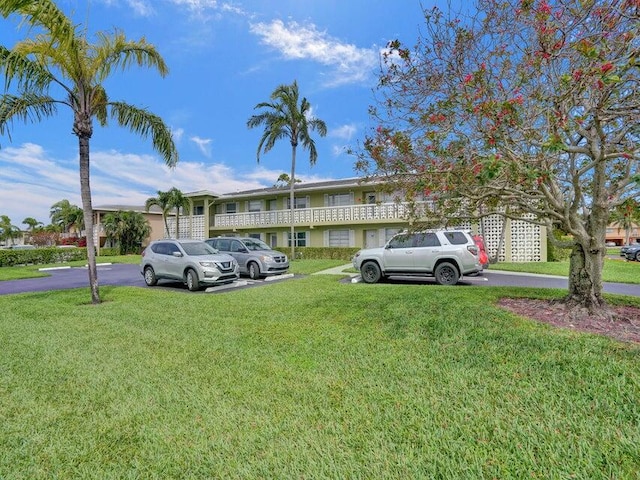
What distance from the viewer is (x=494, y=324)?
576 centimetres

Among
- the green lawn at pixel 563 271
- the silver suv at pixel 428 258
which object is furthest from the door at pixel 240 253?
→ the green lawn at pixel 563 271

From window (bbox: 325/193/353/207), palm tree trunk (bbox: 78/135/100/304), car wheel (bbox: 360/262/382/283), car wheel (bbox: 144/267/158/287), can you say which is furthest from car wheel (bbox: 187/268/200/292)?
window (bbox: 325/193/353/207)

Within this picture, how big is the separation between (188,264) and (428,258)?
8.85m

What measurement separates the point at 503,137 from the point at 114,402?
6.28m

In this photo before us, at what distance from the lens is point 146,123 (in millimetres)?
11023

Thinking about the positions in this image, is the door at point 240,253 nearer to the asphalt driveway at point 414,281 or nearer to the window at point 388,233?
the asphalt driveway at point 414,281

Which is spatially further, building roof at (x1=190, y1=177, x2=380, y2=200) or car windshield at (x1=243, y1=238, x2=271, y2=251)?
building roof at (x1=190, y1=177, x2=380, y2=200)

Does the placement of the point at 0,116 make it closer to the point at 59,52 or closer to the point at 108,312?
the point at 59,52

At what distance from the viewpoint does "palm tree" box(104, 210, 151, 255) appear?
33625mm

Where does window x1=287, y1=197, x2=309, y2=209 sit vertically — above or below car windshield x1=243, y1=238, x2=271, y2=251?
above

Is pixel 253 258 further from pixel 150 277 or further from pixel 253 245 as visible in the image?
pixel 150 277

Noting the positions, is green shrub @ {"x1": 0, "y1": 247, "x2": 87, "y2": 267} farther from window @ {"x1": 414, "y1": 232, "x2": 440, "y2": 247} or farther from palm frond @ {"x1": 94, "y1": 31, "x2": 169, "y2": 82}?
window @ {"x1": 414, "y1": 232, "x2": 440, "y2": 247}

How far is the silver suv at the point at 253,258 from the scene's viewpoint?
52.4 ft

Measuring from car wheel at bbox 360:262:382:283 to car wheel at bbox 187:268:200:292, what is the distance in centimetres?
631
